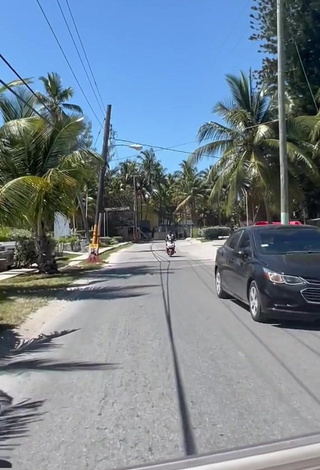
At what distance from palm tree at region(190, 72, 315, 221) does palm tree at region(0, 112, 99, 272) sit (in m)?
10.9

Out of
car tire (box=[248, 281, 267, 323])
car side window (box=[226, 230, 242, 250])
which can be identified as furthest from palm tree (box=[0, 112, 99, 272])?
car tire (box=[248, 281, 267, 323])

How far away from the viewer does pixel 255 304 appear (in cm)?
870

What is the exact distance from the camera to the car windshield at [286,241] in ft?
30.3

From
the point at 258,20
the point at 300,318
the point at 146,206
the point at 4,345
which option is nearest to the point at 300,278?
the point at 300,318

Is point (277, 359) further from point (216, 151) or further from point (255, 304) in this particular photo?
point (216, 151)

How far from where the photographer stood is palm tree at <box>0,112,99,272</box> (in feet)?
52.0

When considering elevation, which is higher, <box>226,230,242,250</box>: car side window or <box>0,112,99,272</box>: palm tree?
<box>0,112,99,272</box>: palm tree

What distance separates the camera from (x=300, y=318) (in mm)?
8086

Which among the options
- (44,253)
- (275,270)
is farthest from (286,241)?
(44,253)

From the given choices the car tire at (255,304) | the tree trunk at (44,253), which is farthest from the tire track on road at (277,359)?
the tree trunk at (44,253)

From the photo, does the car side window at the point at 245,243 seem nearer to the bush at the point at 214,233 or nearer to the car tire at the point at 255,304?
the car tire at the point at 255,304

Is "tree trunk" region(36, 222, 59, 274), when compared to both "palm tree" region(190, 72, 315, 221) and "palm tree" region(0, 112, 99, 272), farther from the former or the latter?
"palm tree" region(190, 72, 315, 221)

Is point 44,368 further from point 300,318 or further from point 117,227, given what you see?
point 117,227

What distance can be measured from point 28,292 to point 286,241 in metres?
7.62
